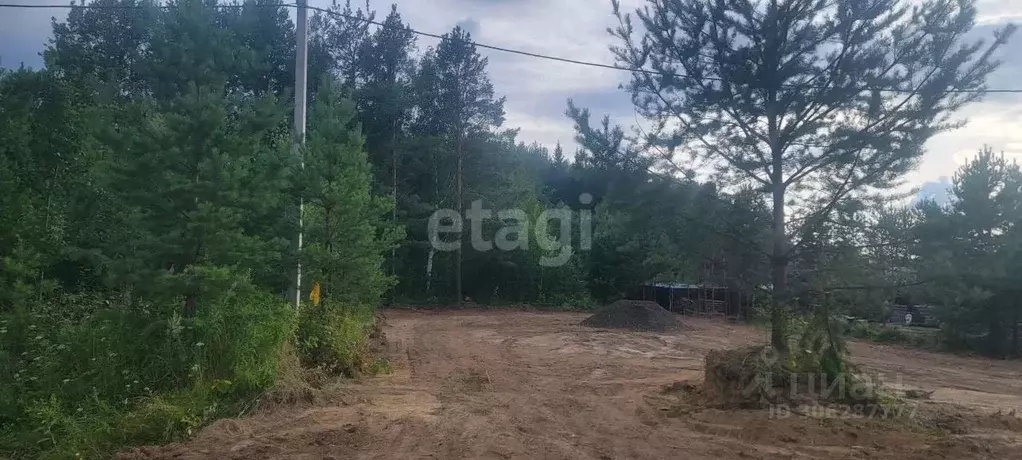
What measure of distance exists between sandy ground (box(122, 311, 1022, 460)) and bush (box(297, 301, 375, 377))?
0.43 metres

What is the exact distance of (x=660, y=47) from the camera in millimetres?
8484

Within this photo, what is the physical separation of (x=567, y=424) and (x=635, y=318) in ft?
49.8

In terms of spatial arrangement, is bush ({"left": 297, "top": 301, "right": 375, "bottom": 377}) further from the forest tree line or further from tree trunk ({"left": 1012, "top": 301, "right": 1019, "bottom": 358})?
tree trunk ({"left": 1012, "top": 301, "right": 1019, "bottom": 358})

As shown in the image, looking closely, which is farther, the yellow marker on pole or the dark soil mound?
the dark soil mound

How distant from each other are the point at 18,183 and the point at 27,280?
412 cm

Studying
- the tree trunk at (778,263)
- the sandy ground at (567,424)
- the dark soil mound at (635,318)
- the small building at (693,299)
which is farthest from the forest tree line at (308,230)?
the small building at (693,299)

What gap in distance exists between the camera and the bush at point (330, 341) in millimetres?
9586

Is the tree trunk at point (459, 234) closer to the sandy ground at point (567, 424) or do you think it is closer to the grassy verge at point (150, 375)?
the sandy ground at point (567, 424)

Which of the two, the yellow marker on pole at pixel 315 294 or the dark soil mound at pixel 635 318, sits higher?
the yellow marker on pole at pixel 315 294

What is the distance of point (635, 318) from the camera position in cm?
2197

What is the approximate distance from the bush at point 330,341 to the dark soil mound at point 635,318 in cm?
1261

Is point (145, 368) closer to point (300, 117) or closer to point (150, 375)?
point (150, 375)

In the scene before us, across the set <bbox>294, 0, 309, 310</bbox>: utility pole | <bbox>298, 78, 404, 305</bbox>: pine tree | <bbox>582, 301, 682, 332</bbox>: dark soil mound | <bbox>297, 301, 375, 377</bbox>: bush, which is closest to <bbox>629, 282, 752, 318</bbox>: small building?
<bbox>582, 301, 682, 332</bbox>: dark soil mound

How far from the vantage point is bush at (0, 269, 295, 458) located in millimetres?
7512
